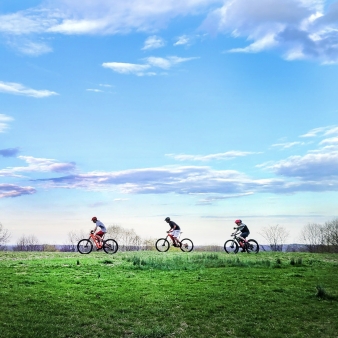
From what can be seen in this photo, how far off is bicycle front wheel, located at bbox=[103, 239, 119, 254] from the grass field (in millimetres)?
8377

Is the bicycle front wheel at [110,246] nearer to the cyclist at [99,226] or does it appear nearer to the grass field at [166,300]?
the cyclist at [99,226]

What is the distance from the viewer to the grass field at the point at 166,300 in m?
13.5

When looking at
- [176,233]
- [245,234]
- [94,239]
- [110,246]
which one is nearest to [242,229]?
[245,234]

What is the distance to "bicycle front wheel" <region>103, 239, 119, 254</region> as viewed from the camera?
102 ft

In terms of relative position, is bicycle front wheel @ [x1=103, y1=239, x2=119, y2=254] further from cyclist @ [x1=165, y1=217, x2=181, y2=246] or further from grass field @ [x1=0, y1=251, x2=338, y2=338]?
grass field @ [x1=0, y1=251, x2=338, y2=338]

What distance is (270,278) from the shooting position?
19516 mm

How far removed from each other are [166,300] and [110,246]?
1559 cm

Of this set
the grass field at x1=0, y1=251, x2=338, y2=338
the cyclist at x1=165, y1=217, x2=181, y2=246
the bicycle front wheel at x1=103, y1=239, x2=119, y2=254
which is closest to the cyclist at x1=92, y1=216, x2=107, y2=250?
the bicycle front wheel at x1=103, y1=239, x2=119, y2=254

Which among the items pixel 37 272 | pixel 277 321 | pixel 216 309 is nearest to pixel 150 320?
pixel 216 309

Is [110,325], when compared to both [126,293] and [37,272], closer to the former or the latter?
[126,293]

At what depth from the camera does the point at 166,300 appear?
16125 millimetres

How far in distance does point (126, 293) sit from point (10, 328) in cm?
488

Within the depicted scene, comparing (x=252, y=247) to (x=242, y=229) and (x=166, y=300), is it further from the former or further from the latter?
(x=166, y=300)

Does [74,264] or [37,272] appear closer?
[37,272]
